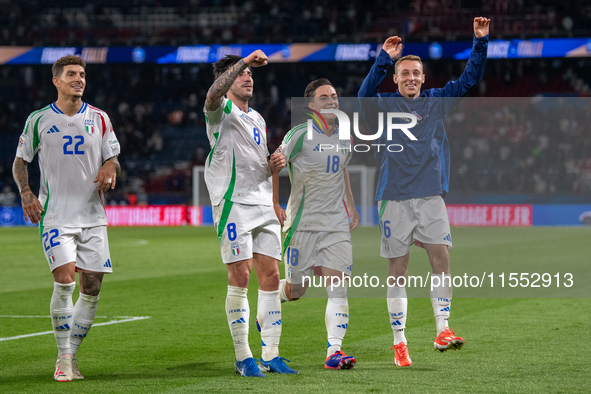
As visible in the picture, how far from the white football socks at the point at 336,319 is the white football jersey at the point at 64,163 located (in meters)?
1.72

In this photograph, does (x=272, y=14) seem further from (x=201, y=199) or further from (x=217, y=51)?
(x=201, y=199)

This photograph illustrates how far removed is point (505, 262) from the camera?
14008 millimetres

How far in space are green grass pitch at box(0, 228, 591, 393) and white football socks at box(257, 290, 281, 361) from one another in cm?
26

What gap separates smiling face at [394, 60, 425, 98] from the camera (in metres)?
5.73

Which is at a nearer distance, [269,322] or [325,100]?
[269,322]

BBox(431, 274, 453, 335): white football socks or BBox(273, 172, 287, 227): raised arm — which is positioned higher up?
BBox(273, 172, 287, 227): raised arm

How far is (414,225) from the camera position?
Result: 19.0 ft

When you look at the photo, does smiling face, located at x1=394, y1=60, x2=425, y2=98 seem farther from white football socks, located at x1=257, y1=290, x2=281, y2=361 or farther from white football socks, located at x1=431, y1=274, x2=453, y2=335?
white football socks, located at x1=257, y1=290, x2=281, y2=361

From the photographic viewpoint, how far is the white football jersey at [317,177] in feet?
18.8

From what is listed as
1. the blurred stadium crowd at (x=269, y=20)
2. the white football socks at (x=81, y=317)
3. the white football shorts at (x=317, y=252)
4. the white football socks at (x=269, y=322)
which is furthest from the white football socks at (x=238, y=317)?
the blurred stadium crowd at (x=269, y=20)

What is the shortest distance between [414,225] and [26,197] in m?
2.70

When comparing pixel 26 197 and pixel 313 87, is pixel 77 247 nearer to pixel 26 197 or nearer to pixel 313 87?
pixel 26 197

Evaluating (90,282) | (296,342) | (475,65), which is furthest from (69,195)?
(475,65)

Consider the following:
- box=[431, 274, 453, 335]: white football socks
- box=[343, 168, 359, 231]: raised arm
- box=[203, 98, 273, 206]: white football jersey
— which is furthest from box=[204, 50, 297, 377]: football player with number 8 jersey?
box=[431, 274, 453, 335]: white football socks
